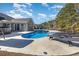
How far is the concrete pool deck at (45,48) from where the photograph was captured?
5.45 m

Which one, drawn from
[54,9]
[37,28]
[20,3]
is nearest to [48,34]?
[37,28]

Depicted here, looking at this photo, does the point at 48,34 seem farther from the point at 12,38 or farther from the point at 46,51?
the point at 12,38

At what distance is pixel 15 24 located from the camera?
18.8 feet

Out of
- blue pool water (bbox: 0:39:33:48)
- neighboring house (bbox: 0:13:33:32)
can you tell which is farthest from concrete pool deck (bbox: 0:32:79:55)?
neighboring house (bbox: 0:13:33:32)

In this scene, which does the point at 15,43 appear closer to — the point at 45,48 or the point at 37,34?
the point at 37,34

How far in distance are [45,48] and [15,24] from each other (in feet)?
3.34

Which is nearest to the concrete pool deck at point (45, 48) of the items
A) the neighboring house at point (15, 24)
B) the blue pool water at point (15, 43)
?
the blue pool water at point (15, 43)

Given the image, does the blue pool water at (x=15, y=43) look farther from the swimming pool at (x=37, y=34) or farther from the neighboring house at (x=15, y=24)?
the neighboring house at (x=15, y=24)

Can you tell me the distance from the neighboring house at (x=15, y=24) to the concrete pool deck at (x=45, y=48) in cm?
32

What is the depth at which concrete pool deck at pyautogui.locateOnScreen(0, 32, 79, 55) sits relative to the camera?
5453 mm

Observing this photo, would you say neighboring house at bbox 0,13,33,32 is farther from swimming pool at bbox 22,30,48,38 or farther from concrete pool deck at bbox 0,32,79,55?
concrete pool deck at bbox 0,32,79,55

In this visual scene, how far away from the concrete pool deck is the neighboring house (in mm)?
320

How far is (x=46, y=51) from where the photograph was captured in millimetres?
5473

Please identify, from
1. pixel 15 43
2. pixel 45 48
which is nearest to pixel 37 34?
pixel 45 48
